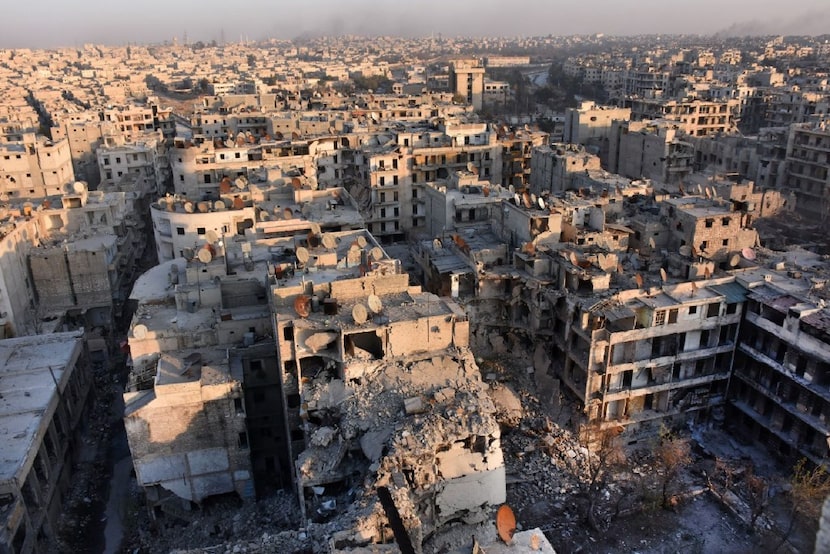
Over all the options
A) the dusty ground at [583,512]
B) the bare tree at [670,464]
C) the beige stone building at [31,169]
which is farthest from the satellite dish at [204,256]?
the beige stone building at [31,169]

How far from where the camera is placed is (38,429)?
1185 inches

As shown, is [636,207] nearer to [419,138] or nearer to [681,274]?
[681,274]

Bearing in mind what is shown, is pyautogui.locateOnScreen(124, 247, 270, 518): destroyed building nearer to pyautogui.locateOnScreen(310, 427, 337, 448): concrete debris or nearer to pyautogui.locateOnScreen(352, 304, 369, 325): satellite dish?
pyautogui.locateOnScreen(310, 427, 337, 448): concrete debris

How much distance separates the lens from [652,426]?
35562 millimetres

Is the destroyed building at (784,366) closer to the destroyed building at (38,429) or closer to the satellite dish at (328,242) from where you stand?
the satellite dish at (328,242)

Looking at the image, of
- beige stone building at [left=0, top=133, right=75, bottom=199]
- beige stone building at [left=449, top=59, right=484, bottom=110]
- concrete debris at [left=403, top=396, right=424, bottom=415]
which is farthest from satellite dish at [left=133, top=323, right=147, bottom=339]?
beige stone building at [left=449, top=59, right=484, bottom=110]

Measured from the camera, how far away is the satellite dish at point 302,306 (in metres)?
27.8

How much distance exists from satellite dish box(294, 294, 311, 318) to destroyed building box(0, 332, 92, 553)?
12.8 metres

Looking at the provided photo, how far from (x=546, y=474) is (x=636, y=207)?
26072 mm

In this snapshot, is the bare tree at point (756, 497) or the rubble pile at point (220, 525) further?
the bare tree at point (756, 497)

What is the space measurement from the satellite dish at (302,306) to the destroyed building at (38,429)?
42.0 feet

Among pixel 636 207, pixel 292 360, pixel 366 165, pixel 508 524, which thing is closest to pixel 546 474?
pixel 508 524

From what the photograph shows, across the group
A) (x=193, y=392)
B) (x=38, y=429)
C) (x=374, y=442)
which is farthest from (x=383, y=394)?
(x=38, y=429)

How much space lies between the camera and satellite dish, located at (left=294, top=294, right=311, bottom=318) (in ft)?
91.2
